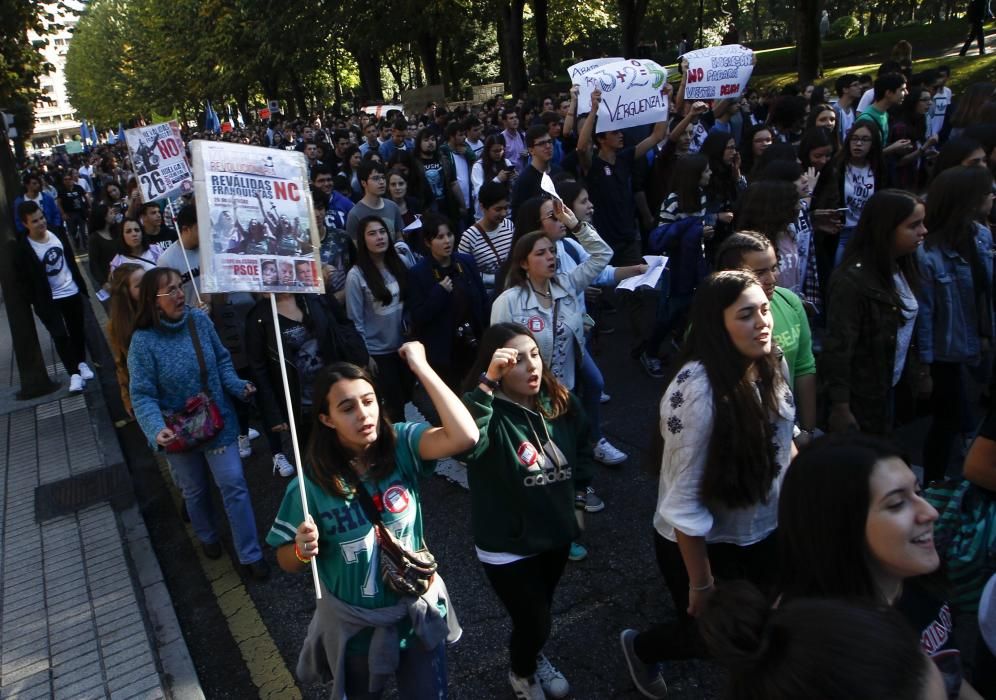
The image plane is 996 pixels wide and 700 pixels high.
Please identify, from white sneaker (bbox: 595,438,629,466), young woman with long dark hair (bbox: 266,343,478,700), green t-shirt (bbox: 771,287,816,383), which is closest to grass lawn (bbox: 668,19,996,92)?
white sneaker (bbox: 595,438,629,466)

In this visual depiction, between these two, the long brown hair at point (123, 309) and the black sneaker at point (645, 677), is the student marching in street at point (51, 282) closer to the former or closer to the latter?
the long brown hair at point (123, 309)

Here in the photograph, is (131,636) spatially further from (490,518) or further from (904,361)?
(904,361)

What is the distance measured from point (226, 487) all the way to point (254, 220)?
2.17 meters

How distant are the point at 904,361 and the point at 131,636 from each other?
14.4ft

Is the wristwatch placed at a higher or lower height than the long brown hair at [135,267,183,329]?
lower

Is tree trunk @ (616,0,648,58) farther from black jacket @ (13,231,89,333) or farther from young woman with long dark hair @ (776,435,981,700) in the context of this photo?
young woman with long dark hair @ (776,435,981,700)

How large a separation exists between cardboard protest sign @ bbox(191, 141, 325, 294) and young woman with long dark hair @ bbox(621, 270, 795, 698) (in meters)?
1.56

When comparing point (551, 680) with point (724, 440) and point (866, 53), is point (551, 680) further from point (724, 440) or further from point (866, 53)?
point (866, 53)

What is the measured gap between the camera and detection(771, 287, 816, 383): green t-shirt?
3506mm

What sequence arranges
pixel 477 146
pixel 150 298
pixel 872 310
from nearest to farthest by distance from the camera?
pixel 872 310 < pixel 150 298 < pixel 477 146

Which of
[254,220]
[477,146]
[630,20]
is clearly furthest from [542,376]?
[630,20]

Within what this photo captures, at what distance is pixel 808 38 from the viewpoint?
21109 mm

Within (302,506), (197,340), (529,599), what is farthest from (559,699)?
(197,340)

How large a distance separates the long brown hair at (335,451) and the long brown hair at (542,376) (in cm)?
52
